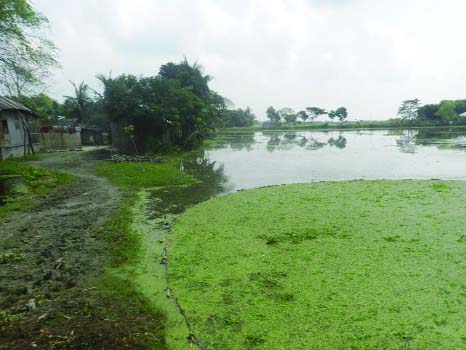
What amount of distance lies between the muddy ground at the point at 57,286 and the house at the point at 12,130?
9401 mm

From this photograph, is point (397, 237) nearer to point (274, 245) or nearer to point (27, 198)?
point (274, 245)

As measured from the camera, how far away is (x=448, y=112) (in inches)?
1971

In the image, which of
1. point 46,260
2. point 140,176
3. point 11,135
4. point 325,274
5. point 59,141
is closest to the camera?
point 325,274

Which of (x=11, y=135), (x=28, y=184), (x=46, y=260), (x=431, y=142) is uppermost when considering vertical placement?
(x=11, y=135)

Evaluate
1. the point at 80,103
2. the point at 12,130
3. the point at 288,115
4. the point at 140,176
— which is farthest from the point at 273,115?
the point at 140,176

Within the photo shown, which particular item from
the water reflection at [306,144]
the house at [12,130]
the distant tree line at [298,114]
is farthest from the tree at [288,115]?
the house at [12,130]

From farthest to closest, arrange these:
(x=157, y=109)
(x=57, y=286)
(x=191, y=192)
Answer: (x=157, y=109) → (x=191, y=192) → (x=57, y=286)

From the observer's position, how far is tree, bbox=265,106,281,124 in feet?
265

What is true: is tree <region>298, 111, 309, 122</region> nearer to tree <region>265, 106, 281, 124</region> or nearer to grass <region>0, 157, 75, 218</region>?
tree <region>265, 106, 281, 124</region>

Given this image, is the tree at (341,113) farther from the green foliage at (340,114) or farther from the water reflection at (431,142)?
the water reflection at (431,142)

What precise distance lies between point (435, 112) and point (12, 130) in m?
59.2

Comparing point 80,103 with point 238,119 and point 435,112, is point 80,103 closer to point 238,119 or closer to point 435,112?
point 238,119

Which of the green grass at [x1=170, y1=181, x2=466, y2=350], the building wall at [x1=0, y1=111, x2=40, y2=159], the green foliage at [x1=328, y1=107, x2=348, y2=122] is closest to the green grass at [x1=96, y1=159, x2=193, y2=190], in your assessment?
the green grass at [x1=170, y1=181, x2=466, y2=350]

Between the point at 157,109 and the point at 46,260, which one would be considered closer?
the point at 46,260
